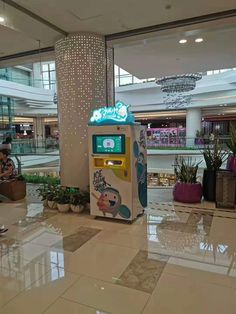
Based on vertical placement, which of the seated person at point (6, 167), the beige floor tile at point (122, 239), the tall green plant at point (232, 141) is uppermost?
the tall green plant at point (232, 141)

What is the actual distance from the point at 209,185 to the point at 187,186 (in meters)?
0.40

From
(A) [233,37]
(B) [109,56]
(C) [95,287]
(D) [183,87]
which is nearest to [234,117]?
(D) [183,87]

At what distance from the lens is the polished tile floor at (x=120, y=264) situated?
6.38 ft

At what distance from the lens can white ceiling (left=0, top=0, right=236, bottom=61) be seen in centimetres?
341

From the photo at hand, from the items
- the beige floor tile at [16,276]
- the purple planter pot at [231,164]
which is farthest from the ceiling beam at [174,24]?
the beige floor tile at [16,276]

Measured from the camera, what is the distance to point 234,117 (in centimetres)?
2080

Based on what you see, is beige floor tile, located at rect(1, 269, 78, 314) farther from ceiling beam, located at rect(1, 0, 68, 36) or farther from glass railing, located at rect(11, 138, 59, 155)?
glass railing, located at rect(11, 138, 59, 155)

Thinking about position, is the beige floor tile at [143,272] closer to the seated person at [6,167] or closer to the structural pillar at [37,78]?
the seated person at [6,167]

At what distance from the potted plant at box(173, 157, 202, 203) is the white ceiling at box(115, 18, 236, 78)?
2.37 meters

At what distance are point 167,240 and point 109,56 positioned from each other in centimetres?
348

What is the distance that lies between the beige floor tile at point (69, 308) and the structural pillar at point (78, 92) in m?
2.55

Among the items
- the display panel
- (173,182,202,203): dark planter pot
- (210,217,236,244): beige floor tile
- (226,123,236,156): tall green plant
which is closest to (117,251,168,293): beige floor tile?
(210,217,236,244): beige floor tile

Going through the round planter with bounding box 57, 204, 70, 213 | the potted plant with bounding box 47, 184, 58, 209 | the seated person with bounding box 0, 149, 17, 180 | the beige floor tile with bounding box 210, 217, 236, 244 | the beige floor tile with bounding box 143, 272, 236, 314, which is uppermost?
the seated person with bounding box 0, 149, 17, 180

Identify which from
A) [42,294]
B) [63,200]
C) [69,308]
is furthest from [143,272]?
[63,200]
